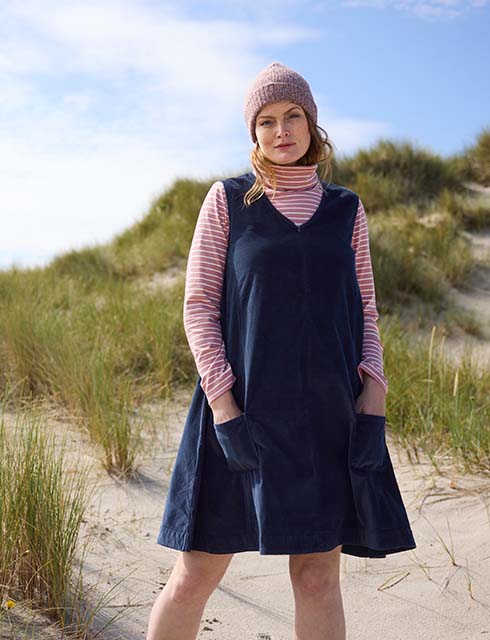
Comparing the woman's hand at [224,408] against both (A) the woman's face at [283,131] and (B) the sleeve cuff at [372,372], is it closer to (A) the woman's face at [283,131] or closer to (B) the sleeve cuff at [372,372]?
(B) the sleeve cuff at [372,372]

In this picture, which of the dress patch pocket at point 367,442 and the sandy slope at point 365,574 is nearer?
the dress patch pocket at point 367,442

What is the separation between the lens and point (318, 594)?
215 cm

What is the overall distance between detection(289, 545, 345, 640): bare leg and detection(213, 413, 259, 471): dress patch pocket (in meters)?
0.29

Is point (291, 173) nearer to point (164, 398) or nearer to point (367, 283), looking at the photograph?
point (367, 283)

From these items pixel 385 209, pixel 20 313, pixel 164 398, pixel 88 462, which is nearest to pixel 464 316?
pixel 385 209

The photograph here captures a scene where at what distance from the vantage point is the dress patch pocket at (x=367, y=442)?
6.98 feet

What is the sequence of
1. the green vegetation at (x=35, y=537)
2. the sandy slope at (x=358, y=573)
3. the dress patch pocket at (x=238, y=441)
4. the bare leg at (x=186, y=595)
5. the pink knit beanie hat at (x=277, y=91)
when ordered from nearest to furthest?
the dress patch pocket at (x=238, y=441) < the bare leg at (x=186, y=595) < the pink knit beanie hat at (x=277, y=91) < the green vegetation at (x=35, y=537) < the sandy slope at (x=358, y=573)

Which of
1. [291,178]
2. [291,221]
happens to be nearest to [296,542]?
[291,221]

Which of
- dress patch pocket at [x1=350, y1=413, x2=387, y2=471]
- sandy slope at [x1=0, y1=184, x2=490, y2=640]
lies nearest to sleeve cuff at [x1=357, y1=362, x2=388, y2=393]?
dress patch pocket at [x1=350, y1=413, x2=387, y2=471]

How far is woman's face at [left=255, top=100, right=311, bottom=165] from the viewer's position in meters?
2.28

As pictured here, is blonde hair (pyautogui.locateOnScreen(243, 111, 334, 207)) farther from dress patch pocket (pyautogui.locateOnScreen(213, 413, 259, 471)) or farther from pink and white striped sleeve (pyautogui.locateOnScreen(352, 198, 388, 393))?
dress patch pocket (pyautogui.locateOnScreen(213, 413, 259, 471))

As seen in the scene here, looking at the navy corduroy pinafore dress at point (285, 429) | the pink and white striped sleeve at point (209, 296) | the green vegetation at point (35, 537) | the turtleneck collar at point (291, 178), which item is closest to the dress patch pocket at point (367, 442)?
the navy corduroy pinafore dress at point (285, 429)

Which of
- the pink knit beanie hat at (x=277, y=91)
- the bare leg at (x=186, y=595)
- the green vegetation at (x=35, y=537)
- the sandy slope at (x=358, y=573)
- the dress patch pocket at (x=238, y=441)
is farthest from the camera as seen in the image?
the sandy slope at (x=358, y=573)

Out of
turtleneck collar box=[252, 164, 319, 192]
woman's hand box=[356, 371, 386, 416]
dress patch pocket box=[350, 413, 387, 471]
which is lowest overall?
dress patch pocket box=[350, 413, 387, 471]
